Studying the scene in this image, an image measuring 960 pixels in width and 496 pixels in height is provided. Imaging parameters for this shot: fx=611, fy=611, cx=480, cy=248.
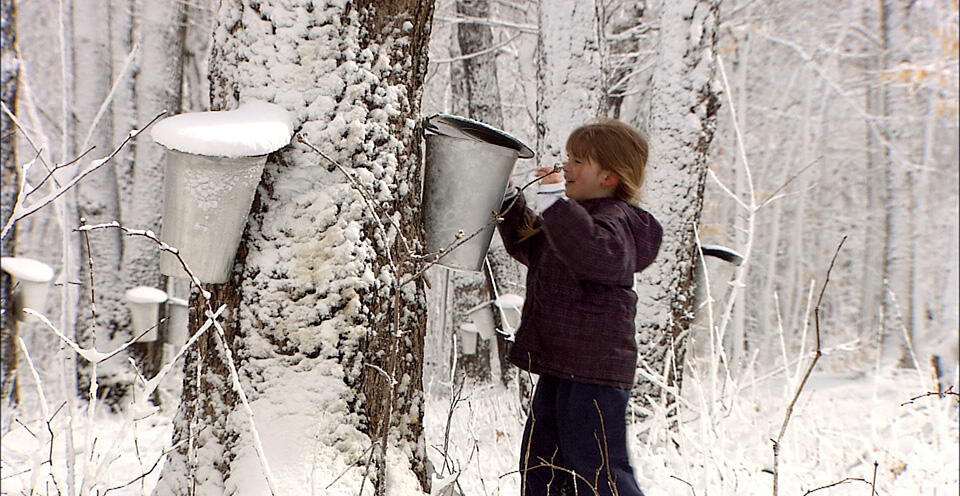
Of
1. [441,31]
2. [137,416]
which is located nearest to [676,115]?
[137,416]

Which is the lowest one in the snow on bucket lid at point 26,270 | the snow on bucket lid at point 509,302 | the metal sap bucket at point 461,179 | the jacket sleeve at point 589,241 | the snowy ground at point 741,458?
the snowy ground at point 741,458

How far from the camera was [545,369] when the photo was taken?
1812 millimetres

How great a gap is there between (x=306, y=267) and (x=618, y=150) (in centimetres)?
101

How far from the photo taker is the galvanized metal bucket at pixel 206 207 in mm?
1290

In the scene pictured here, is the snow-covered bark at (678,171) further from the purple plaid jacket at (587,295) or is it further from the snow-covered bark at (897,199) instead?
the snow-covered bark at (897,199)

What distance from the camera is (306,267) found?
1.44m

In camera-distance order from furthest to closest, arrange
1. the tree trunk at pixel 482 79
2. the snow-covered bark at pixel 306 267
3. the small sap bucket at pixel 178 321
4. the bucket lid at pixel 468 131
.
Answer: the tree trunk at pixel 482 79, the small sap bucket at pixel 178 321, the bucket lid at pixel 468 131, the snow-covered bark at pixel 306 267

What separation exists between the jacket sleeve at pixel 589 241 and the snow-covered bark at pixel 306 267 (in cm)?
51

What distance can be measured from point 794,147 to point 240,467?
1623cm

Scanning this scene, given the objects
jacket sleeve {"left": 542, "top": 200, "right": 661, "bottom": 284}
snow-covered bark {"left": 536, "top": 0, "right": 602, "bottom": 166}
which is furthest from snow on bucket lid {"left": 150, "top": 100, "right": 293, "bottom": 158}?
snow-covered bark {"left": 536, "top": 0, "right": 602, "bottom": 166}

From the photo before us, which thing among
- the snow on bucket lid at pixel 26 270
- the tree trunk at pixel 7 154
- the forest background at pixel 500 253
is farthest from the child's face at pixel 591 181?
the tree trunk at pixel 7 154

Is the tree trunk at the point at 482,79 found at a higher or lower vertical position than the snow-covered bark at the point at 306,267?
higher

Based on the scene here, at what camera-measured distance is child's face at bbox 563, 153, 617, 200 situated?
1916 millimetres

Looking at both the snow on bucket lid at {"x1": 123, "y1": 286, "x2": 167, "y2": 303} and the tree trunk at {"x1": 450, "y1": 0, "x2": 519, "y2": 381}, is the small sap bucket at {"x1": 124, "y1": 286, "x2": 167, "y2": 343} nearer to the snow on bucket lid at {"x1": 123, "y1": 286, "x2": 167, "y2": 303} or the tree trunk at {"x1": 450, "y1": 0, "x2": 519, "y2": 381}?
the snow on bucket lid at {"x1": 123, "y1": 286, "x2": 167, "y2": 303}
